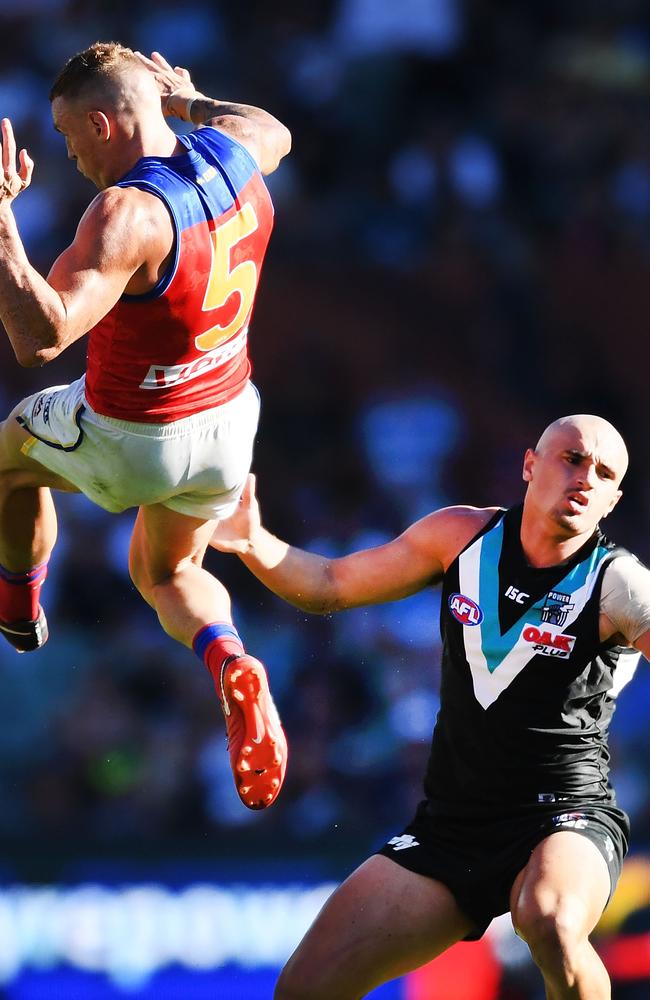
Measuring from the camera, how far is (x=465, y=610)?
191 inches

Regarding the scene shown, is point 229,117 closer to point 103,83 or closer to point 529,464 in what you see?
point 103,83

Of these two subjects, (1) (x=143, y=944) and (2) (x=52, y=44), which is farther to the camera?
(2) (x=52, y=44)

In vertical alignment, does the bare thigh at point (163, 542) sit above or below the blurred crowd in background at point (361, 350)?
above

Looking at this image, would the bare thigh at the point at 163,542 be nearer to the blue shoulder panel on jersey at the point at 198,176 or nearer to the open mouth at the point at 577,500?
the blue shoulder panel on jersey at the point at 198,176

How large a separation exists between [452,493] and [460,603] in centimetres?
490

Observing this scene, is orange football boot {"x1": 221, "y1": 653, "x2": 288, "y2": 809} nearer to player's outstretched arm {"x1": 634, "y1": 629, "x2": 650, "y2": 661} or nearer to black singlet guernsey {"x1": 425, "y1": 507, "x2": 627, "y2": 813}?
black singlet guernsey {"x1": 425, "y1": 507, "x2": 627, "y2": 813}

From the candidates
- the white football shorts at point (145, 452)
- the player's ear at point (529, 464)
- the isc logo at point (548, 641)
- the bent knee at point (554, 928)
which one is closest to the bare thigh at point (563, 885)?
the bent knee at point (554, 928)

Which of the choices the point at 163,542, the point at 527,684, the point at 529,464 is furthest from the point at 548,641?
the point at 163,542

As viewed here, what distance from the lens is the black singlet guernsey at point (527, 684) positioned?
467cm

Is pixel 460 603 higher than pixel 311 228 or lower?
higher

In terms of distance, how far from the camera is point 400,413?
10062 mm

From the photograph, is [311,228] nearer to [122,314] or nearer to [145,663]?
[145,663]

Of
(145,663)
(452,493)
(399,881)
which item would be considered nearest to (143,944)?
(145,663)

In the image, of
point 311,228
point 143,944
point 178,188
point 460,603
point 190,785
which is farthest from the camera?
point 311,228
